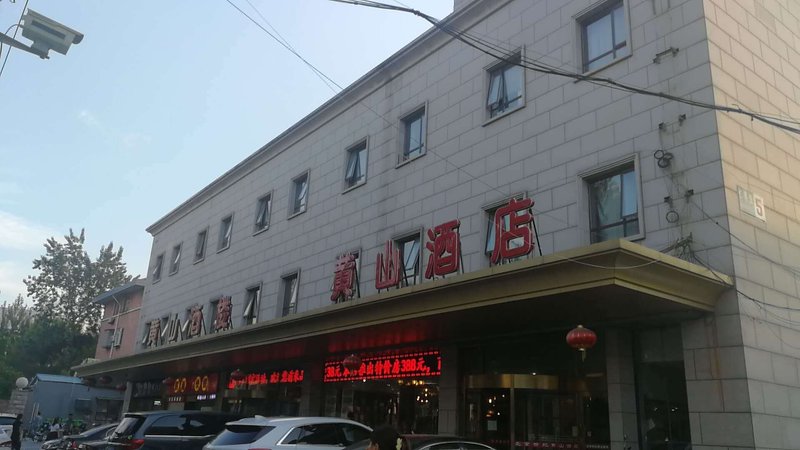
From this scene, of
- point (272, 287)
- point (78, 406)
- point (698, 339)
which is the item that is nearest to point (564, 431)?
point (698, 339)

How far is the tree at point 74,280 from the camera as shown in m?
58.4

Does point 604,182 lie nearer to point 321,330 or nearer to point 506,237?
point 506,237

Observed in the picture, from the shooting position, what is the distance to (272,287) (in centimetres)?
2056

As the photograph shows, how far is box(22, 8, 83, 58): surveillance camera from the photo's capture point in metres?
7.80

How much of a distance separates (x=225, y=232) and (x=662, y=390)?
19.3 m

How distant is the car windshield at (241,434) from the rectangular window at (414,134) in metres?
8.63

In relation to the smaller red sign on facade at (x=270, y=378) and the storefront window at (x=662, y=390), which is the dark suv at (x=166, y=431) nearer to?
the smaller red sign on facade at (x=270, y=378)

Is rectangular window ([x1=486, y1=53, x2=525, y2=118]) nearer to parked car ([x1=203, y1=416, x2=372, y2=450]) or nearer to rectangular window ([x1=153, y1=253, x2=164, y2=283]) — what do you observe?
parked car ([x1=203, y1=416, x2=372, y2=450])

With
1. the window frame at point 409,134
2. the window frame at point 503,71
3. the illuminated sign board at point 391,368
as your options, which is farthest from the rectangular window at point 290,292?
the window frame at point 503,71

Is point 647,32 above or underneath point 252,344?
above

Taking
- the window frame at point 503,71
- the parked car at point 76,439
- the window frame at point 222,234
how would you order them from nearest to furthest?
the window frame at point 503,71 → the parked car at point 76,439 → the window frame at point 222,234

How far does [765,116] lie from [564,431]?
22.5 ft

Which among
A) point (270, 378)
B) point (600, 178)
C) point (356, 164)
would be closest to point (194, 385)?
point (270, 378)

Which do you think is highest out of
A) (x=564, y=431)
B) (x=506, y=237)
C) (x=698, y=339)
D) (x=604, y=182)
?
(x=604, y=182)
